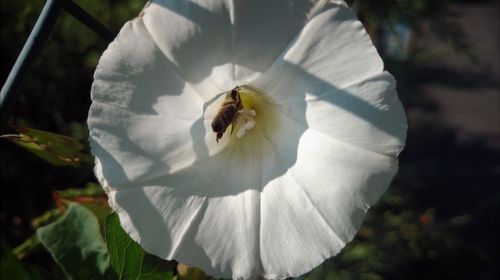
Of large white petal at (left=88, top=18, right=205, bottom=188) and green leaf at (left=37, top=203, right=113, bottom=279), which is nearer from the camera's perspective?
large white petal at (left=88, top=18, right=205, bottom=188)

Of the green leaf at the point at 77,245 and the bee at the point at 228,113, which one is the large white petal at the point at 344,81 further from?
the green leaf at the point at 77,245

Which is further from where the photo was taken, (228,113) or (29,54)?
(228,113)

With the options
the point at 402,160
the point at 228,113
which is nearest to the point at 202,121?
the point at 228,113

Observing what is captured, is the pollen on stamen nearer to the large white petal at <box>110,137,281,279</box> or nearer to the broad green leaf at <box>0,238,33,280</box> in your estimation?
the large white petal at <box>110,137,281,279</box>

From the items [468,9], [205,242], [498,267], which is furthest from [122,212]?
[468,9]

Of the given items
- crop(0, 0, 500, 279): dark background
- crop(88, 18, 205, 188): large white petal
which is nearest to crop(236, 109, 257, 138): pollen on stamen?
crop(88, 18, 205, 188): large white petal

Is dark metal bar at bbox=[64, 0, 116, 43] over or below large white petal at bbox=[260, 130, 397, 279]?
over

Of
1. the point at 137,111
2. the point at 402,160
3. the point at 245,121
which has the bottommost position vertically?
the point at 402,160

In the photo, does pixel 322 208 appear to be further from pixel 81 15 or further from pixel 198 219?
pixel 81 15
